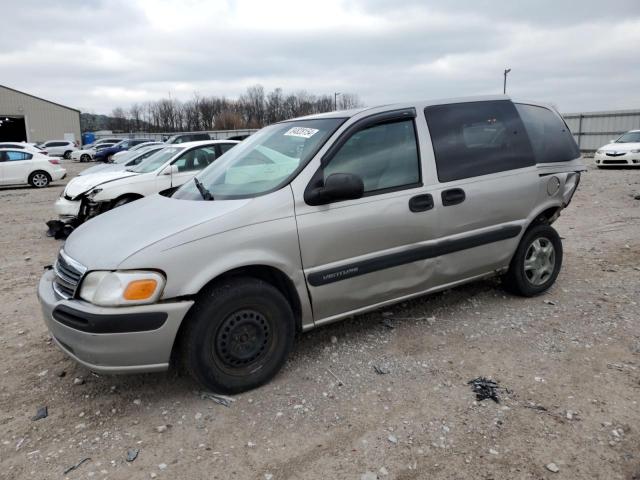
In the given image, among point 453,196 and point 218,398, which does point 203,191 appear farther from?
point 453,196

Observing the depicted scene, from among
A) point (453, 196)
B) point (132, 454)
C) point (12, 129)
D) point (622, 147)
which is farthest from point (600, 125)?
point (12, 129)

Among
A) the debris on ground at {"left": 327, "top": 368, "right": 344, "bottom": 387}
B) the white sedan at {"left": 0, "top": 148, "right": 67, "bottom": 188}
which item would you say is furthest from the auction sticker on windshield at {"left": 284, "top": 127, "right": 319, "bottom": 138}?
the white sedan at {"left": 0, "top": 148, "right": 67, "bottom": 188}

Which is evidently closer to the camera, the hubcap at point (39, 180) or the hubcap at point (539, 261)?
the hubcap at point (539, 261)

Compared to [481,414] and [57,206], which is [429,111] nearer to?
[481,414]

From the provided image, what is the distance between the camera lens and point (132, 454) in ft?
8.95

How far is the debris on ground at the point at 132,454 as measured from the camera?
2.69 metres

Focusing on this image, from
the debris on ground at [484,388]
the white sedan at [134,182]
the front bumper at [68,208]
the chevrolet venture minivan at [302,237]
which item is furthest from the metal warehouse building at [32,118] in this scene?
the debris on ground at [484,388]

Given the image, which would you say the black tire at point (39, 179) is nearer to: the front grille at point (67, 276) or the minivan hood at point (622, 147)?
the front grille at point (67, 276)

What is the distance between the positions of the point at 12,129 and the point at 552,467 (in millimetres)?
60591

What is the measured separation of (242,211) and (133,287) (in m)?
0.81

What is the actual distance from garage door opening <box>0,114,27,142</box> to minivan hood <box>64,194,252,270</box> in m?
56.2

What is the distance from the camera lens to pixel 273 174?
139 inches

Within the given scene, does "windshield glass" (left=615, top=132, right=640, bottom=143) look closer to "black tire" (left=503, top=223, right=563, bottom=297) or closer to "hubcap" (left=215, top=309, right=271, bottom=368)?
"black tire" (left=503, top=223, right=563, bottom=297)

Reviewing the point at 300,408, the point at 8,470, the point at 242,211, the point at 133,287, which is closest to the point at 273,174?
the point at 242,211
